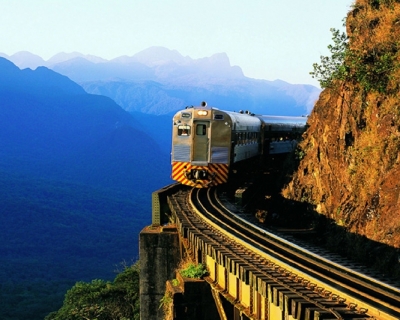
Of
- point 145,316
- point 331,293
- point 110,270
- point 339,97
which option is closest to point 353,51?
point 339,97

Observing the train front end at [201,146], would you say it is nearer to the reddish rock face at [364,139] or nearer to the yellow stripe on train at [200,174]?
the yellow stripe on train at [200,174]

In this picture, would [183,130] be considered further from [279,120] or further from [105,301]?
[105,301]

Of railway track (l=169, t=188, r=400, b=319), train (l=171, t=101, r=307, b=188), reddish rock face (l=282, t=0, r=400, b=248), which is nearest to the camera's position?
railway track (l=169, t=188, r=400, b=319)

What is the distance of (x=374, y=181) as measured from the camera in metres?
21.0

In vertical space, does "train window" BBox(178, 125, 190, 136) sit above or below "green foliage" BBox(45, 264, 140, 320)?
above

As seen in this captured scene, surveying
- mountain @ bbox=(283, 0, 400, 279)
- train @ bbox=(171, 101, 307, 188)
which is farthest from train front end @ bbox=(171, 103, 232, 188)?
mountain @ bbox=(283, 0, 400, 279)

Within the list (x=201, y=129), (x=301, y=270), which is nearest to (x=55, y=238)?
(x=201, y=129)

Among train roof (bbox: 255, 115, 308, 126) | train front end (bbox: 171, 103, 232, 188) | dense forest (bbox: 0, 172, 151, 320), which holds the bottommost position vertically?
dense forest (bbox: 0, 172, 151, 320)

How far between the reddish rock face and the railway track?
420cm

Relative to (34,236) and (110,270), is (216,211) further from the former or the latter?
(34,236)

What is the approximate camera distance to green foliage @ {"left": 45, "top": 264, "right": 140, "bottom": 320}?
4256 cm

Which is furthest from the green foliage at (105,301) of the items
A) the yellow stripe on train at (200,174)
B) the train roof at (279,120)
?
the yellow stripe on train at (200,174)

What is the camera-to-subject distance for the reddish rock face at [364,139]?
19969 millimetres

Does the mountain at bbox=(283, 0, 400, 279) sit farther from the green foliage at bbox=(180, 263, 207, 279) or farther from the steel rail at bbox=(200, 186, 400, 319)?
the green foliage at bbox=(180, 263, 207, 279)
